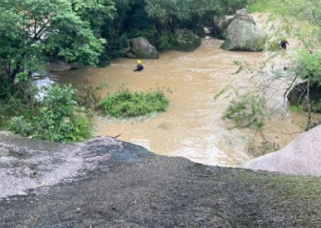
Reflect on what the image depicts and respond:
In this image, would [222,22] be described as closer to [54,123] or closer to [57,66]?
[57,66]

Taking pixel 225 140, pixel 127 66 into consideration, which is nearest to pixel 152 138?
pixel 225 140

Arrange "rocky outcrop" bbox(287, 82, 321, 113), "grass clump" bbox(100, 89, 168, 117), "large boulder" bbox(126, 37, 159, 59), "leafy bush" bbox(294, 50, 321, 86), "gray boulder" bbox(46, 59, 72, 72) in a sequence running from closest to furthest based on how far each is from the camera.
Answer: "leafy bush" bbox(294, 50, 321, 86)
"rocky outcrop" bbox(287, 82, 321, 113)
"grass clump" bbox(100, 89, 168, 117)
"gray boulder" bbox(46, 59, 72, 72)
"large boulder" bbox(126, 37, 159, 59)

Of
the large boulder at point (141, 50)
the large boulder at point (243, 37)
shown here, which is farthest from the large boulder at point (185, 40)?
the large boulder at point (141, 50)

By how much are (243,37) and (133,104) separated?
10.4m

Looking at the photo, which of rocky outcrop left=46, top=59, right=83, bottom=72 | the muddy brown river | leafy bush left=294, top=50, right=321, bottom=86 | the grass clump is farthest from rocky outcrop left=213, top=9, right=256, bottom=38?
leafy bush left=294, top=50, right=321, bottom=86

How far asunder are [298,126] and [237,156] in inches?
113

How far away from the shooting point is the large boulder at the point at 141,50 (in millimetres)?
20250

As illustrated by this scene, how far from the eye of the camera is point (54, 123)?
9406mm

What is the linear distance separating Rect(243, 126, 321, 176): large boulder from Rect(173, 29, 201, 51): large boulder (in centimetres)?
1439

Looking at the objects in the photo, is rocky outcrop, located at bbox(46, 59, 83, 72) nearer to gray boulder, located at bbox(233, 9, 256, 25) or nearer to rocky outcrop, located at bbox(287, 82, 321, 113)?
rocky outcrop, located at bbox(287, 82, 321, 113)

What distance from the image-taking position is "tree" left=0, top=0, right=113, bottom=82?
1158 centimetres

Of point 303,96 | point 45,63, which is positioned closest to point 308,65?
point 303,96

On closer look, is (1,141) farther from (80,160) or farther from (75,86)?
(75,86)

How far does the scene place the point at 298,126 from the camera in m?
12.6
